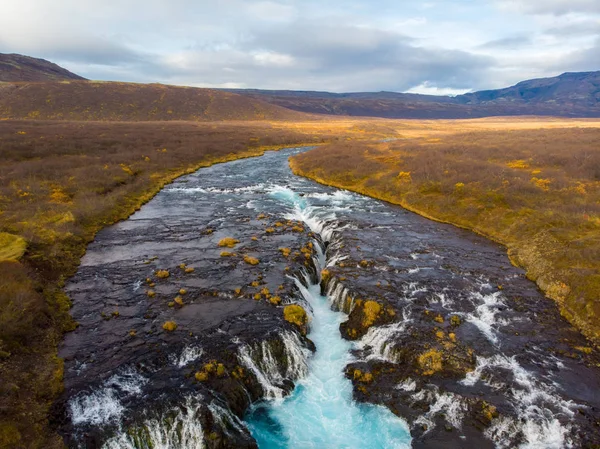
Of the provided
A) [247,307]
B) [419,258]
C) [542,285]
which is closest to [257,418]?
[247,307]

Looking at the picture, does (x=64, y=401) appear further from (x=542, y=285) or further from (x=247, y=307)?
(x=542, y=285)

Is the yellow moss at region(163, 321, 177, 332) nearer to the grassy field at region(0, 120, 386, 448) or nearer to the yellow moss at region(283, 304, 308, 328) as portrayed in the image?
the grassy field at region(0, 120, 386, 448)

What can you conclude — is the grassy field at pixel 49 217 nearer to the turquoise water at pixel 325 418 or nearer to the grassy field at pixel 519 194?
the turquoise water at pixel 325 418

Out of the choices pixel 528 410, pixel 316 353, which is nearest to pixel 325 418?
pixel 316 353

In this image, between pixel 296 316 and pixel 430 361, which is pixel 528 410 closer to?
pixel 430 361

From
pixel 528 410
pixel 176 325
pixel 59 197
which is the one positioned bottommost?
pixel 528 410

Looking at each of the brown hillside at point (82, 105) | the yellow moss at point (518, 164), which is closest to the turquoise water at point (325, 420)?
the yellow moss at point (518, 164)
